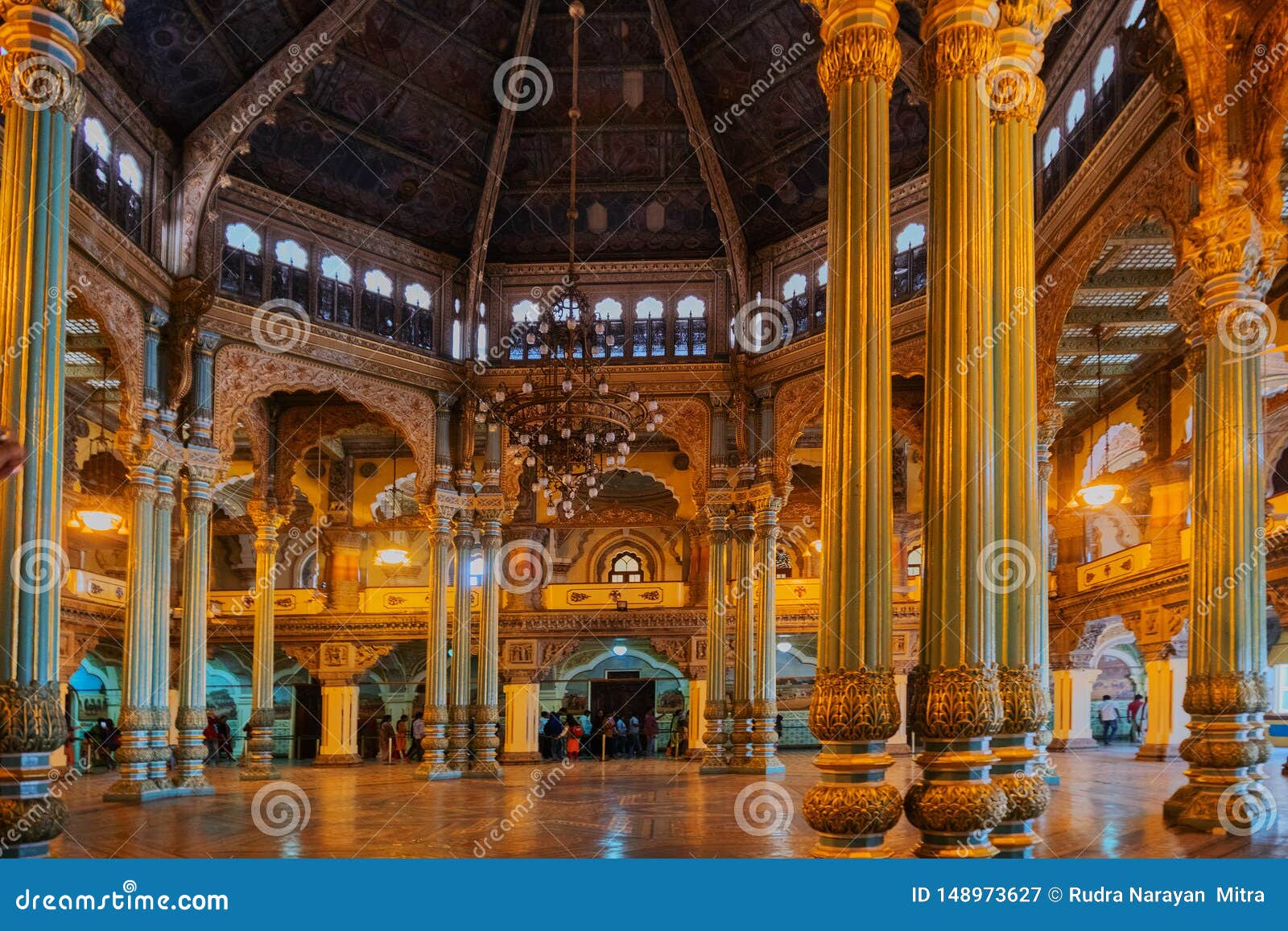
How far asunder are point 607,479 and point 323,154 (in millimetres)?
12129

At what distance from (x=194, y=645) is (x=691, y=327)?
8757 mm

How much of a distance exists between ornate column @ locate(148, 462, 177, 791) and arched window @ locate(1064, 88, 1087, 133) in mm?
11402

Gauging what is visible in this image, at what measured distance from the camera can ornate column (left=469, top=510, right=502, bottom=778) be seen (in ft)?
63.0

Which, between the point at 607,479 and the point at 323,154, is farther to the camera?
the point at 607,479

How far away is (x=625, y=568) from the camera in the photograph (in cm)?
2975

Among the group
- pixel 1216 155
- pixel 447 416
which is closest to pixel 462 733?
pixel 447 416

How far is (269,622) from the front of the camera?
65.2ft

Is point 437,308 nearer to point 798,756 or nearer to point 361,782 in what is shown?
point 361,782

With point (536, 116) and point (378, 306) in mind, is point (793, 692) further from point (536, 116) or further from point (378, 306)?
point (536, 116)

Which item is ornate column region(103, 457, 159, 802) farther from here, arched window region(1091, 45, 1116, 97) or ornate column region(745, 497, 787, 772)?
arched window region(1091, 45, 1116, 97)

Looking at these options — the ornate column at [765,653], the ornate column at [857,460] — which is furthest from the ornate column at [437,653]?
the ornate column at [857,460]

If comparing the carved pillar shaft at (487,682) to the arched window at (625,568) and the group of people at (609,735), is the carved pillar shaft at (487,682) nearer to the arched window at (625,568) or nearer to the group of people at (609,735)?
the group of people at (609,735)

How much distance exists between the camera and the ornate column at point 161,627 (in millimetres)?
15344

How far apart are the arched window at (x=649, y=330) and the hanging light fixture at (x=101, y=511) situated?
7803 millimetres
